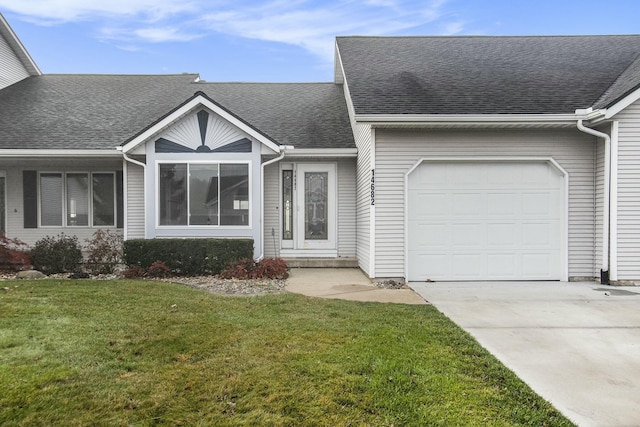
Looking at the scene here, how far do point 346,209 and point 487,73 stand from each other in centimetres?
472

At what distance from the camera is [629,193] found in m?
8.36

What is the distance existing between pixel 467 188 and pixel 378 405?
21.6ft

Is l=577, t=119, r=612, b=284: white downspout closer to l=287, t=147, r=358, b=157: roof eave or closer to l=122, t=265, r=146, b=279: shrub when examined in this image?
l=287, t=147, r=358, b=157: roof eave

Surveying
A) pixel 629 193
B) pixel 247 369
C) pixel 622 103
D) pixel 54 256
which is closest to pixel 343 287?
pixel 247 369

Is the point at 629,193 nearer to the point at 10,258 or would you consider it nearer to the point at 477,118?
the point at 477,118

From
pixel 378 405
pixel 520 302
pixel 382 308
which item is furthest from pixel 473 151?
pixel 378 405

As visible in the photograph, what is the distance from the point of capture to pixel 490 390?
3.51 metres

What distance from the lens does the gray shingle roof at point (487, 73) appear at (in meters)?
8.67

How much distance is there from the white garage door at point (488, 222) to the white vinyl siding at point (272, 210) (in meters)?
3.98

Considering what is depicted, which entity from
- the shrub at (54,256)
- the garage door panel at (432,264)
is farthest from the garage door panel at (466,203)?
the shrub at (54,256)

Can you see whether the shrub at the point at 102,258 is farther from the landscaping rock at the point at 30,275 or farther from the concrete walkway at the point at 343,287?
the concrete walkway at the point at 343,287

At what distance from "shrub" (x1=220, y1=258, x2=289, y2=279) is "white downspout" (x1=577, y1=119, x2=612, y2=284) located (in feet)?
20.9

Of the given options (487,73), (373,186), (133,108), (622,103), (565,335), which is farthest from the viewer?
(133,108)

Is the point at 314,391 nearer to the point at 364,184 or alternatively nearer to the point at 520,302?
the point at 520,302
